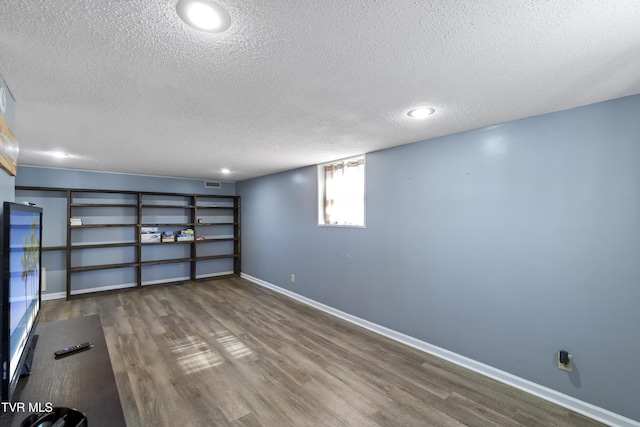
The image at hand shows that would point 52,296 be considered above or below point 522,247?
below

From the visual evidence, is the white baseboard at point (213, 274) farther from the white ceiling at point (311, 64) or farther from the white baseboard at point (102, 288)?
the white ceiling at point (311, 64)

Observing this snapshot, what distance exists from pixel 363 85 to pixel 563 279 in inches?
83.8

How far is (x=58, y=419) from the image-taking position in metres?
1.02

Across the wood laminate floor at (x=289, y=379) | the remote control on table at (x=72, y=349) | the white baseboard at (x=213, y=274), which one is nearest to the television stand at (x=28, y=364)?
the remote control on table at (x=72, y=349)

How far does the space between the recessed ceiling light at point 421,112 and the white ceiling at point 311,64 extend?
2.8 inches

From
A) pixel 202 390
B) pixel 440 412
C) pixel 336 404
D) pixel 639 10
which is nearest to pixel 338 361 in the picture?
pixel 336 404

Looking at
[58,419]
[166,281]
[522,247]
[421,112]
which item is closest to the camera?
[58,419]

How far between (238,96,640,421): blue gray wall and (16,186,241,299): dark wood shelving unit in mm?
3958

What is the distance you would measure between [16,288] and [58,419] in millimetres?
597

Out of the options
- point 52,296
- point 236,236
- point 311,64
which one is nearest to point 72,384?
point 311,64

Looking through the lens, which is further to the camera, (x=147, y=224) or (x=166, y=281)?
(x=166, y=281)

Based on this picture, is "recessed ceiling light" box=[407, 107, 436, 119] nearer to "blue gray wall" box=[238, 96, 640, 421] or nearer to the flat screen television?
"blue gray wall" box=[238, 96, 640, 421]

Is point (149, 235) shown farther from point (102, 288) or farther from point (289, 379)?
point (289, 379)

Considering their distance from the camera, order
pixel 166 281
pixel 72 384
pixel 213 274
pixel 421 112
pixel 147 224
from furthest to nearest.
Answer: pixel 213 274, pixel 166 281, pixel 147 224, pixel 421 112, pixel 72 384
